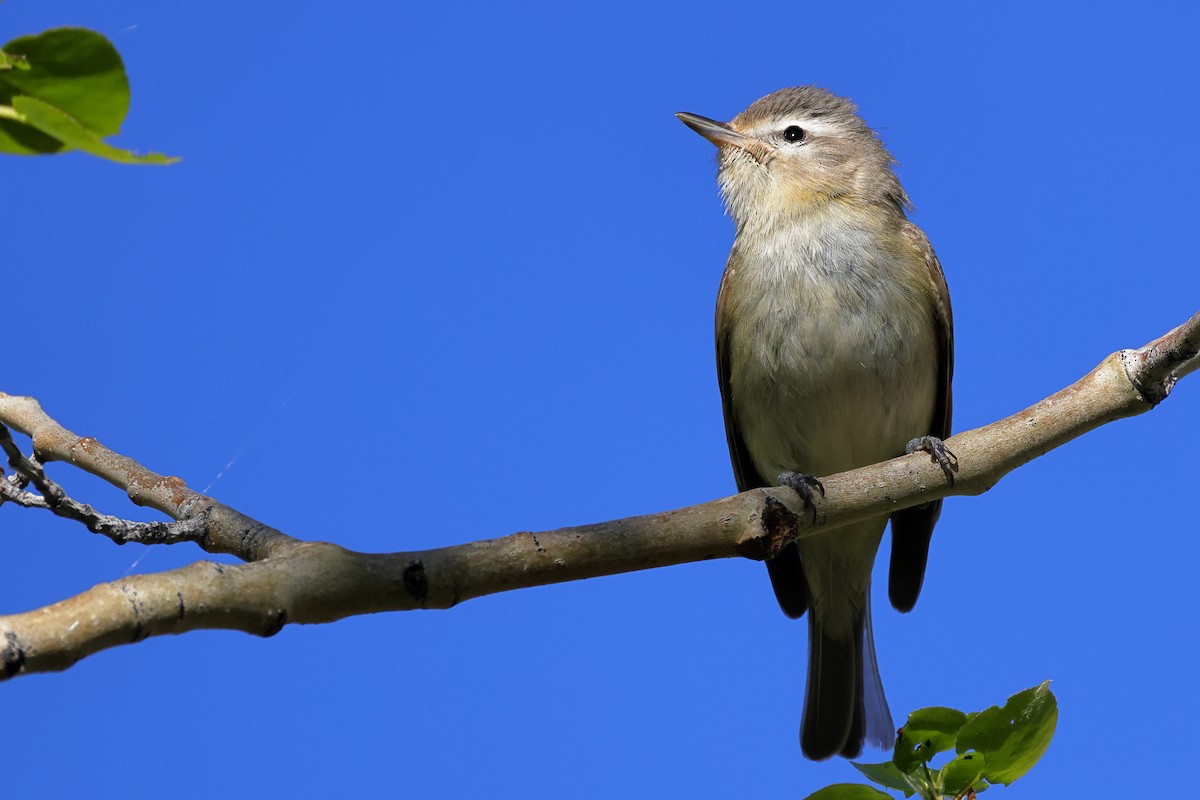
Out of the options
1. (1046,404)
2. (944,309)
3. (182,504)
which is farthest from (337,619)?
(944,309)

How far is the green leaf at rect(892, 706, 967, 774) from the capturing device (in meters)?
2.87

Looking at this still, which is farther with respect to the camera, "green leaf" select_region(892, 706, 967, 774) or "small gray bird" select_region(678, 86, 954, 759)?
"small gray bird" select_region(678, 86, 954, 759)

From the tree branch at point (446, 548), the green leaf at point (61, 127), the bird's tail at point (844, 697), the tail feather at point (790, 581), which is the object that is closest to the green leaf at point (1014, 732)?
the tree branch at point (446, 548)

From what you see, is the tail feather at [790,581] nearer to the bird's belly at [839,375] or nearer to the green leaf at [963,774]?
the bird's belly at [839,375]

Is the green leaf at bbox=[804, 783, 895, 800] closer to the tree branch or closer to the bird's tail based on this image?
the tree branch

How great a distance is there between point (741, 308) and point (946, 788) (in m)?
3.11

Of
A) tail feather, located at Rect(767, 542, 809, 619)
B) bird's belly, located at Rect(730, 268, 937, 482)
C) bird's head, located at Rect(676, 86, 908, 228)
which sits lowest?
tail feather, located at Rect(767, 542, 809, 619)

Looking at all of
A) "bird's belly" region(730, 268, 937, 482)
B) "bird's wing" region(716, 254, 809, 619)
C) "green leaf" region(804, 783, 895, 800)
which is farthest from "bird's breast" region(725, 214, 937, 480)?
"green leaf" region(804, 783, 895, 800)

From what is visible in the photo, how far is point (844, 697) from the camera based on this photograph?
5.85 meters

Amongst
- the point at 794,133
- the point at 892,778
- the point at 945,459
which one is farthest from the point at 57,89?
the point at 794,133

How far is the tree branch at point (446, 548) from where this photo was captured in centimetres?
216

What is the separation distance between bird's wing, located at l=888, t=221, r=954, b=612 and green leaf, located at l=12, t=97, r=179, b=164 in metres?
4.76

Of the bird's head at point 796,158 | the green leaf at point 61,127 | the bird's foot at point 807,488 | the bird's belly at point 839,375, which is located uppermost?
the bird's head at point 796,158

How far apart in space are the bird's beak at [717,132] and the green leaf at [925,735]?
4.08m
